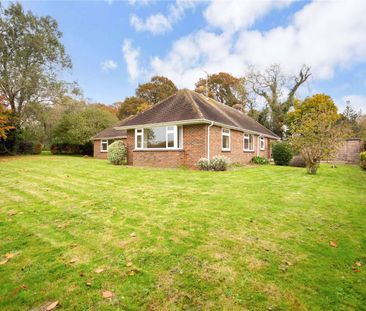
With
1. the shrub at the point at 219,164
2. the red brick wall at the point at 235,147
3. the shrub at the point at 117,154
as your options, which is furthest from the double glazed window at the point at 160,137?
the shrub at the point at 219,164

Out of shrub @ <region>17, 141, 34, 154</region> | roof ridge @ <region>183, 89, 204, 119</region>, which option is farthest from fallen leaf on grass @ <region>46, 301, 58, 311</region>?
shrub @ <region>17, 141, 34, 154</region>

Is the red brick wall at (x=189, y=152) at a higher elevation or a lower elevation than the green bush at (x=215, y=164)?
higher

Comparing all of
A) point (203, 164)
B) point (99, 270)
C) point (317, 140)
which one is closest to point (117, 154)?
point (203, 164)

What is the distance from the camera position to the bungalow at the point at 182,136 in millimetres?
13883

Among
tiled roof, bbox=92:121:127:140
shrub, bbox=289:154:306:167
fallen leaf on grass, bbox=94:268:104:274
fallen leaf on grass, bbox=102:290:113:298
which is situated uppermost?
tiled roof, bbox=92:121:127:140

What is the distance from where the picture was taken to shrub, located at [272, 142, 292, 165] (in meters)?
18.2

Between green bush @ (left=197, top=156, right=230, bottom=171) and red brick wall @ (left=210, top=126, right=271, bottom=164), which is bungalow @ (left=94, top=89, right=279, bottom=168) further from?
green bush @ (left=197, top=156, right=230, bottom=171)

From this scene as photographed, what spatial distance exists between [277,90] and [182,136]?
27834 millimetres

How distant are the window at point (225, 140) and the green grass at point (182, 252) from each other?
9418 millimetres

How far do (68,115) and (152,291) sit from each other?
106 feet

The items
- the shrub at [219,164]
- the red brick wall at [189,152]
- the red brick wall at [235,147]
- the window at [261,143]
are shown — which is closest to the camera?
the shrub at [219,164]

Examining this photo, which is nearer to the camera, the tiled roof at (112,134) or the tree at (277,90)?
the tiled roof at (112,134)

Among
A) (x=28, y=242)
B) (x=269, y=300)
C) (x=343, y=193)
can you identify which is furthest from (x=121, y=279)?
(x=343, y=193)

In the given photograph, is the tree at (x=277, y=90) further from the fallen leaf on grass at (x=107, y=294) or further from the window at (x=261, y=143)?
the fallen leaf on grass at (x=107, y=294)
